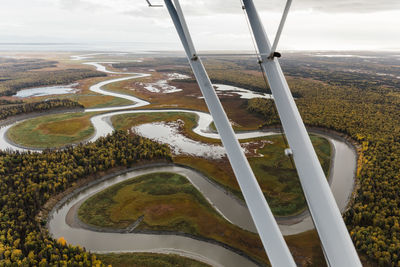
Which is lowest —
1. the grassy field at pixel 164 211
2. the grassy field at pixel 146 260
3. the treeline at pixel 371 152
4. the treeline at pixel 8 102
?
the grassy field at pixel 146 260

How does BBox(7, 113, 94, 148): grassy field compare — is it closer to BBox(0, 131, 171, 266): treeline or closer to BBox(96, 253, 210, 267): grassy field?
BBox(0, 131, 171, 266): treeline

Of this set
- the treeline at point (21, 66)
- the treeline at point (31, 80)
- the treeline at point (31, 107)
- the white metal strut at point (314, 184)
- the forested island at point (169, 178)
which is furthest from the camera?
the treeline at point (21, 66)

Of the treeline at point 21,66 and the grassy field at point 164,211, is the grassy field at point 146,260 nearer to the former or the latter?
the grassy field at point 164,211

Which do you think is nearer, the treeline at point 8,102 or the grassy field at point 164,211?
the grassy field at point 164,211

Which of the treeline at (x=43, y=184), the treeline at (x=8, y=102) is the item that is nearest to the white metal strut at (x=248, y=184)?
the treeline at (x=43, y=184)

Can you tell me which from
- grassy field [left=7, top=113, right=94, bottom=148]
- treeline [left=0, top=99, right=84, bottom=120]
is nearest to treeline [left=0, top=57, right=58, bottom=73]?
treeline [left=0, top=99, right=84, bottom=120]

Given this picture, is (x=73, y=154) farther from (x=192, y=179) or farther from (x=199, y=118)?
(x=199, y=118)

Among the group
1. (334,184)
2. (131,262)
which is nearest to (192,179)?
(131,262)
